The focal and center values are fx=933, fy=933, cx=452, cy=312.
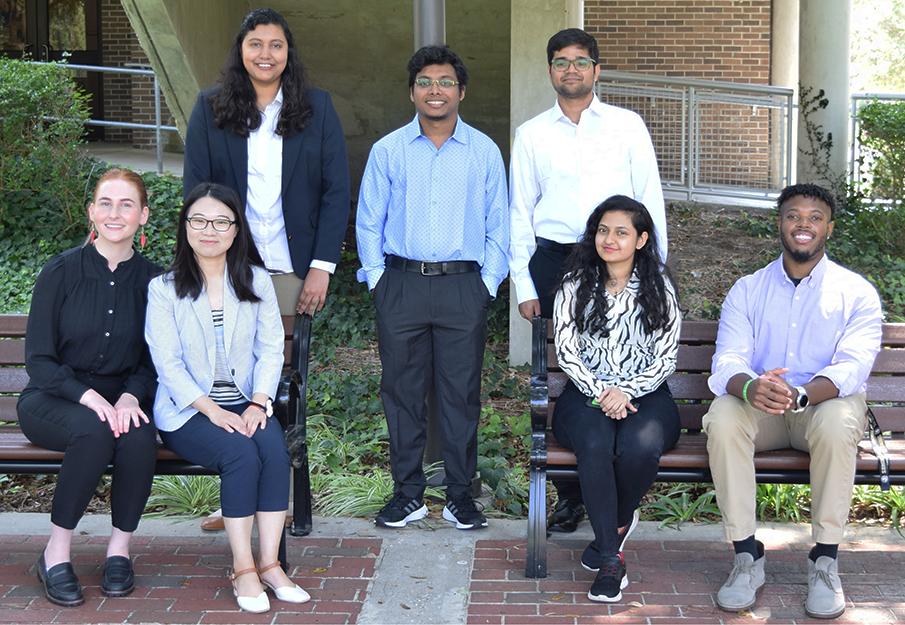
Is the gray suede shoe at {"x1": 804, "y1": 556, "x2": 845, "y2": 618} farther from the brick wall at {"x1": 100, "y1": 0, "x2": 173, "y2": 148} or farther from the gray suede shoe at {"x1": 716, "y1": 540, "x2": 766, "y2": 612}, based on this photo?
the brick wall at {"x1": 100, "y1": 0, "x2": 173, "y2": 148}

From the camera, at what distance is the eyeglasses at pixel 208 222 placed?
3703mm

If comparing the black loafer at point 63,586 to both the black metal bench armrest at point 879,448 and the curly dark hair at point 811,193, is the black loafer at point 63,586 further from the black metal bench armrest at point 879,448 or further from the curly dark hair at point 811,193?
the curly dark hair at point 811,193

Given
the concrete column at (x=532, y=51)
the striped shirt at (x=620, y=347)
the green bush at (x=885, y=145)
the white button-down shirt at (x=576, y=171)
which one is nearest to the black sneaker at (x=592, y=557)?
the striped shirt at (x=620, y=347)

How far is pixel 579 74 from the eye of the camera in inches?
161

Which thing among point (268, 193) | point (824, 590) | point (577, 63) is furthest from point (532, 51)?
point (824, 590)

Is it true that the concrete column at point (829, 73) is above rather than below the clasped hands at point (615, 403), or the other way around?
above

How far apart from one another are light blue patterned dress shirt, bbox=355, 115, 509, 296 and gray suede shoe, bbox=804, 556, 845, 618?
1.73 metres

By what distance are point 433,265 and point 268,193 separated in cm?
80

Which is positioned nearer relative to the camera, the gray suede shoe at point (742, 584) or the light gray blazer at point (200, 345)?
the gray suede shoe at point (742, 584)

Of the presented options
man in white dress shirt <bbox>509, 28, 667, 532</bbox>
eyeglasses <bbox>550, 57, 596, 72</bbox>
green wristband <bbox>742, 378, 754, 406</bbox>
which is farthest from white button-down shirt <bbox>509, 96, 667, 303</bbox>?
green wristband <bbox>742, 378, 754, 406</bbox>

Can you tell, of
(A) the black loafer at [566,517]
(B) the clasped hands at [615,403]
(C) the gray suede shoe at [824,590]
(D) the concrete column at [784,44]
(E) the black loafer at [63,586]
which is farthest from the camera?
(D) the concrete column at [784,44]

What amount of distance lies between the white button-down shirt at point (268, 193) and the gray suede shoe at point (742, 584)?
208 cm

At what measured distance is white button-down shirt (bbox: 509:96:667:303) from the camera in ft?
13.6

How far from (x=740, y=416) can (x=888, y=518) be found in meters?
1.30
